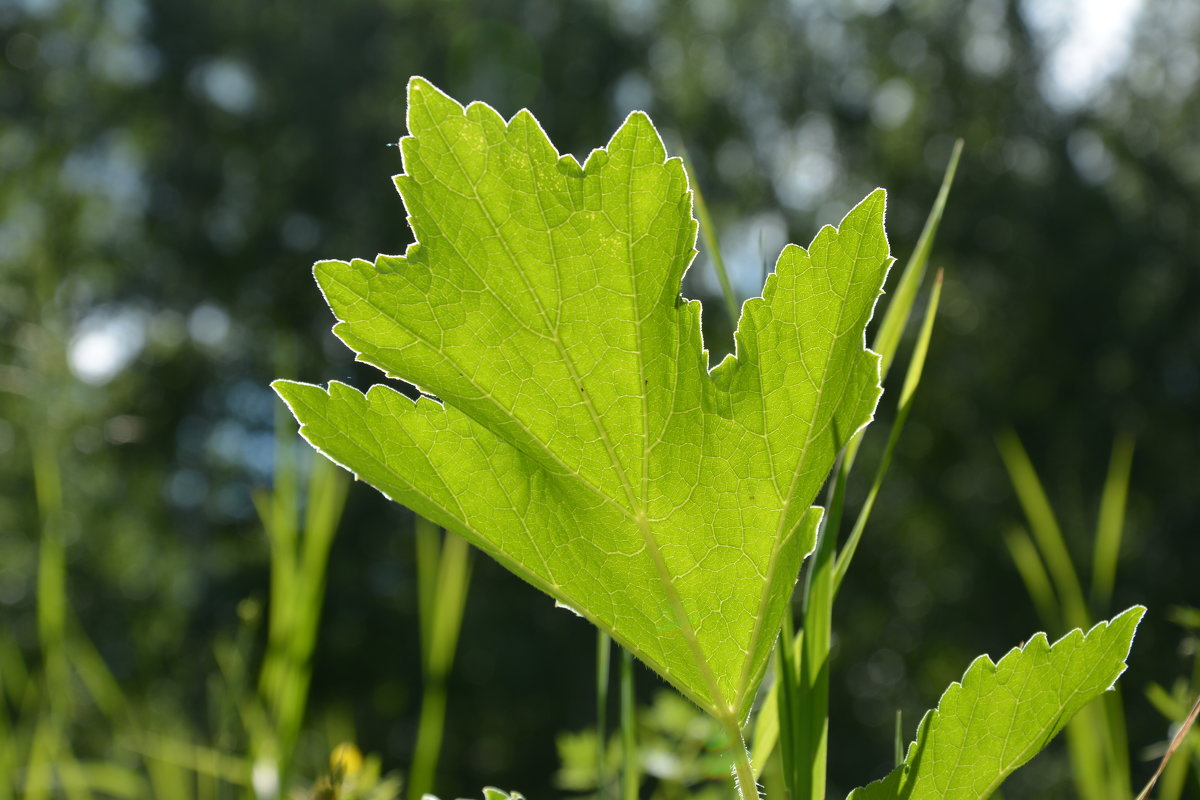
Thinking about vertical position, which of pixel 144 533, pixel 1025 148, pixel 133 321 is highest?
pixel 1025 148

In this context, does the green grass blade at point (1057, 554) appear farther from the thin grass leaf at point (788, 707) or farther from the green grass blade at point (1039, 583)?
the thin grass leaf at point (788, 707)

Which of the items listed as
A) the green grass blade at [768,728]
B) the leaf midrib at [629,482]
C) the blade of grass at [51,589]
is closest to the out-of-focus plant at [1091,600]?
the green grass blade at [768,728]

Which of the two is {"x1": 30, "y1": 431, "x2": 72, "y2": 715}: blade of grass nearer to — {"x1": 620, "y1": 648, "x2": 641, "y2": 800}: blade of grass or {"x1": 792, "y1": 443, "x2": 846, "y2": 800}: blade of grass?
{"x1": 620, "y1": 648, "x2": 641, "y2": 800}: blade of grass

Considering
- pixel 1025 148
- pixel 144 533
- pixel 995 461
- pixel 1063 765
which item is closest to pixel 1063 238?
pixel 1025 148

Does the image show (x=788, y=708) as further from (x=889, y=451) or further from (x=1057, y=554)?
(x=1057, y=554)

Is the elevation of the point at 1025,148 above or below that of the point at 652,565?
above

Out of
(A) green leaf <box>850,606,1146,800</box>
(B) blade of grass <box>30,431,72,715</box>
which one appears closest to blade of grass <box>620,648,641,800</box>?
(A) green leaf <box>850,606,1146,800</box>

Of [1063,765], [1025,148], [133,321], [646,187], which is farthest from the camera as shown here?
[1025,148]

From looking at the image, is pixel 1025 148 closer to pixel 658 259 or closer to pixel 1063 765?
pixel 1063 765
